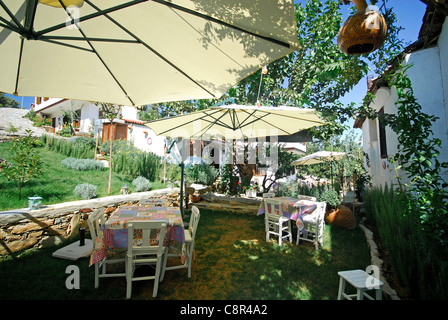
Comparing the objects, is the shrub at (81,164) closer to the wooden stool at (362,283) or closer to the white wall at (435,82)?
the wooden stool at (362,283)

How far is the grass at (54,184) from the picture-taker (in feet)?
13.4

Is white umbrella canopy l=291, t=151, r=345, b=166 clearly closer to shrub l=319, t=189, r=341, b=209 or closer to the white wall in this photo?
shrub l=319, t=189, r=341, b=209

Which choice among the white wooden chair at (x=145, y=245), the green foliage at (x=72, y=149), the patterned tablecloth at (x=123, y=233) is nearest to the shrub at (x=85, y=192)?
the patterned tablecloth at (x=123, y=233)

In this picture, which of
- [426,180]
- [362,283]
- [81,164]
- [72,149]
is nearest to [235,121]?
[426,180]

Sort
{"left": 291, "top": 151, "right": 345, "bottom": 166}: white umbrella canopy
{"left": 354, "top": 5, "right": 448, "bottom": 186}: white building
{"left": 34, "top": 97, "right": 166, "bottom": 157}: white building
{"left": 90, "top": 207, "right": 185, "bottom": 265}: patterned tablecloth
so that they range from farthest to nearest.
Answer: {"left": 34, "top": 97, "right": 166, "bottom": 157}: white building
{"left": 291, "top": 151, "right": 345, "bottom": 166}: white umbrella canopy
{"left": 354, "top": 5, "right": 448, "bottom": 186}: white building
{"left": 90, "top": 207, "right": 185, "bottom": 265}: patterned tablecloth

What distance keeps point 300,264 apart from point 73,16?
14.4 ft

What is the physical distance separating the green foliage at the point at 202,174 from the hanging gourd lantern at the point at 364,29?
23.6ft

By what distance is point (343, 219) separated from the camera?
5496 mm

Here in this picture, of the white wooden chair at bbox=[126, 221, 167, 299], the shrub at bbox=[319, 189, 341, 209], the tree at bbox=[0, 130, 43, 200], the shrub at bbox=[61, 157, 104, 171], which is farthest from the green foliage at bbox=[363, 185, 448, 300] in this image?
the shrub at bbox=[61, 157, 104, 171]

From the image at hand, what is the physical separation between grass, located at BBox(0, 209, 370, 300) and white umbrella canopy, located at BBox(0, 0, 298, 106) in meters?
2.47

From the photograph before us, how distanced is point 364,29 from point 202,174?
7347mm

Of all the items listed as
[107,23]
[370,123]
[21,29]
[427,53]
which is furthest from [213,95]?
[370,123]

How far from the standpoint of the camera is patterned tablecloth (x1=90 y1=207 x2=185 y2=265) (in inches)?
105
